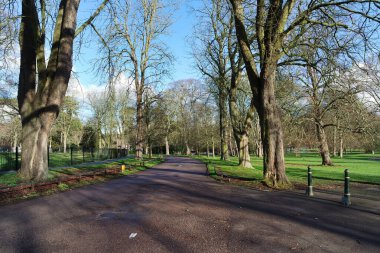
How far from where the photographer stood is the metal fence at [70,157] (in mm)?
19203

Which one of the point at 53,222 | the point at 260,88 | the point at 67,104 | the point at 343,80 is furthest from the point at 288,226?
the point at 67,104

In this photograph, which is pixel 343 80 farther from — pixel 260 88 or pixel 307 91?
pixel 307 91

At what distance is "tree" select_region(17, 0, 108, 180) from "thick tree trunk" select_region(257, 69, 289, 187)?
29.1 ft

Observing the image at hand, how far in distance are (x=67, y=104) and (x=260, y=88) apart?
4911 cm

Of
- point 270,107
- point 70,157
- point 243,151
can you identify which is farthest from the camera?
point 70,157

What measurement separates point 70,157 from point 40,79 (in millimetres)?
16784

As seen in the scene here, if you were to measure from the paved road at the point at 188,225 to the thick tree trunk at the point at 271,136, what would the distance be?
8.92 ft

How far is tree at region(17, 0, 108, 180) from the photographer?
46.9 ft

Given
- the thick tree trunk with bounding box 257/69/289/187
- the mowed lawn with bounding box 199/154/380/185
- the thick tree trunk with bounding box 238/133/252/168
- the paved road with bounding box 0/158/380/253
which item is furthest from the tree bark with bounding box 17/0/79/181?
the thick tree trunk with bounding box 238/133/252/168

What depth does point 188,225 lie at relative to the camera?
654 cm

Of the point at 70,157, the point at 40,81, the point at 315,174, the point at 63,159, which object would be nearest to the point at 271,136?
the point at 315,174

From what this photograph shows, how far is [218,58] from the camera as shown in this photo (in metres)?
30.7

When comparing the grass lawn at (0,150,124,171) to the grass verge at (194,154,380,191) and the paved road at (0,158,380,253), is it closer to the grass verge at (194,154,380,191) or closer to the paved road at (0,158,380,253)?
the paved road at (0,158,380,253)

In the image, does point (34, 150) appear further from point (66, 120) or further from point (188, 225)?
point (66, 120)
